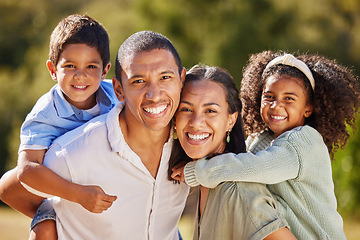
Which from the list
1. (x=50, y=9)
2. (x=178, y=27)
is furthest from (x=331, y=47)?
(x=50, y=9)

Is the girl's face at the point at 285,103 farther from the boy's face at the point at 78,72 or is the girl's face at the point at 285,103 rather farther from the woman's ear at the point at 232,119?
the boy's face at the point at 78,72

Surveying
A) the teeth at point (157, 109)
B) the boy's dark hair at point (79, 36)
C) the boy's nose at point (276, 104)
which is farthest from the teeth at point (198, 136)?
the boy's dark hair at point (79, 36)

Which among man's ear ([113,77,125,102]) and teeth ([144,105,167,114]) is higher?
man's ear ([113,77,125,102])

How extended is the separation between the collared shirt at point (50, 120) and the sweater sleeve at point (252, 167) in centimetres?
103

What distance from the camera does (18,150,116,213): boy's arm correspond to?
3150mm

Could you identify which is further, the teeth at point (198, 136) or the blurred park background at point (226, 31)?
the blurred park background at point (226, 31)

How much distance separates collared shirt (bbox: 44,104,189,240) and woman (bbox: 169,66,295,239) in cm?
27

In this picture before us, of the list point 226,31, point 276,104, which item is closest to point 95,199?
point 276,104

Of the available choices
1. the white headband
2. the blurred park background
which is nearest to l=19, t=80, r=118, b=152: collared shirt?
the white headband

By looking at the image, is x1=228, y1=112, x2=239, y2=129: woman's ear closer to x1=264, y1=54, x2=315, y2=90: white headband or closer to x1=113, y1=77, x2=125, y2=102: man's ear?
x1=264, y1=54, x2=315, y2=90: white headband

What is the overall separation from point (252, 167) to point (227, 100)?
20.8 inches

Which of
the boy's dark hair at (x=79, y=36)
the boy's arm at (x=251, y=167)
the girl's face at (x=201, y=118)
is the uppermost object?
the boy's dark hair at (x=79, y=36)

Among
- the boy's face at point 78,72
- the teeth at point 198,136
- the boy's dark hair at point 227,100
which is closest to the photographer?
the teeth at point 198,136

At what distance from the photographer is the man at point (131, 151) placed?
329 cm
